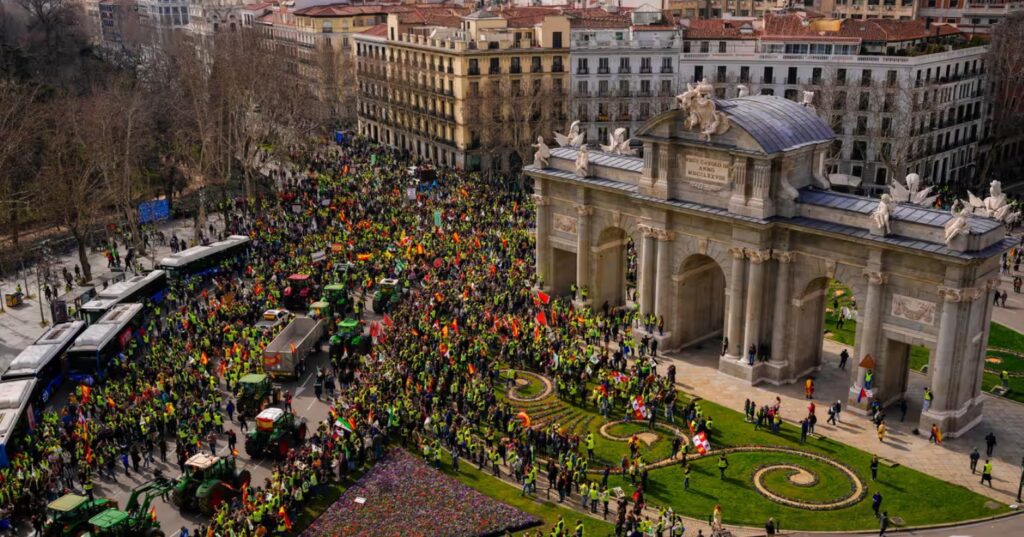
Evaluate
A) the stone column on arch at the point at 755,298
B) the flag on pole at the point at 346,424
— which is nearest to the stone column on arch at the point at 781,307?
the stone column on arch at the point at 755,298

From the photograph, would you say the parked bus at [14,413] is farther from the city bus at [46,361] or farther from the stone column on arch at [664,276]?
the stone column on arch at [664,276]

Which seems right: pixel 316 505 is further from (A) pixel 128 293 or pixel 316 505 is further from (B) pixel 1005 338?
(B) pixel 1005 338

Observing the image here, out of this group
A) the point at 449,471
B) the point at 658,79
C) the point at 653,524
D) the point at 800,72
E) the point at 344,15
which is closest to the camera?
the point at 653,524


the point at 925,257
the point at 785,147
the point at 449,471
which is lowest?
the point at 449,471

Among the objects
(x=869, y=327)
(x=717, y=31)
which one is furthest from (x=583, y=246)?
(x=717, y=31)

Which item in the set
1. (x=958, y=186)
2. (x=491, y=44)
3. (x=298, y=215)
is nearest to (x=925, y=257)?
(x=298, y=215)

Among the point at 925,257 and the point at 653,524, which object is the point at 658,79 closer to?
the point at 925,257
